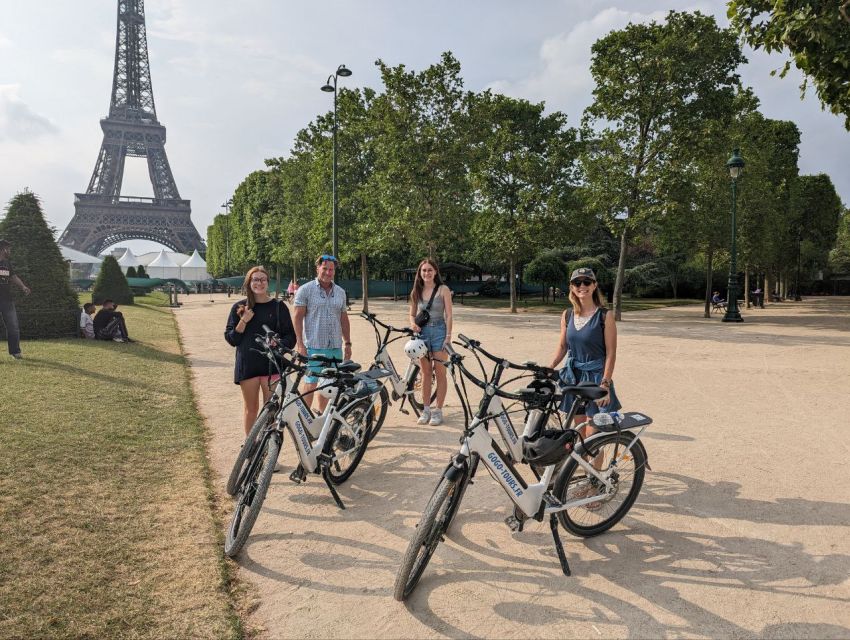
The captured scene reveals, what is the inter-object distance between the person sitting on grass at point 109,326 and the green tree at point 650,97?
15964 mm

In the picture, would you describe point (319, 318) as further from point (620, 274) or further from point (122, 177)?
point (122, 177)

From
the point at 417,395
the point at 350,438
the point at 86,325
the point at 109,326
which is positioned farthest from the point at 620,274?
the point at 350,438

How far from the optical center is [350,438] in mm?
4844

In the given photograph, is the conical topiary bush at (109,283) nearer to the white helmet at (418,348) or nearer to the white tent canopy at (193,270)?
the white helmet at (418,348)

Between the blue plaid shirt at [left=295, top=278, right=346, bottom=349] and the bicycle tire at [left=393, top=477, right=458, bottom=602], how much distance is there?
3.07m

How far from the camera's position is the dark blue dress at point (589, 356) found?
4.49m

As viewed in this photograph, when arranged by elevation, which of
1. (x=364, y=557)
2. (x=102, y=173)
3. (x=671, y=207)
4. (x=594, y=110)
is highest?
(x=102, y=173)

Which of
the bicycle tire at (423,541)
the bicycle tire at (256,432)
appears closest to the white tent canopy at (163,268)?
the bicycle tire at (256,432)

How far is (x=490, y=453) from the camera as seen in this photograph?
3338 millimetres

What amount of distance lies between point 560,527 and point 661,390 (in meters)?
5.49

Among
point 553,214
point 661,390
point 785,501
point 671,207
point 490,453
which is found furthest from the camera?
point 553,214

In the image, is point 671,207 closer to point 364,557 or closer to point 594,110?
point 594,110

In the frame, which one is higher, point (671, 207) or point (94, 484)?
point (671, 207)

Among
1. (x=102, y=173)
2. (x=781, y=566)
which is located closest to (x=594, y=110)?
(x=781, y=566)
